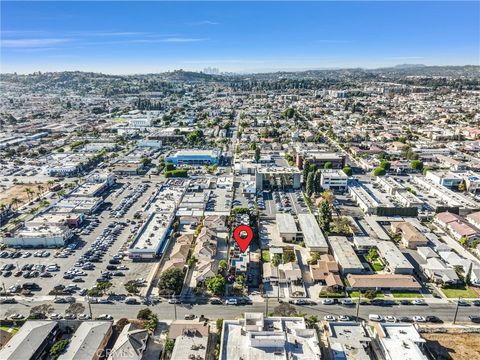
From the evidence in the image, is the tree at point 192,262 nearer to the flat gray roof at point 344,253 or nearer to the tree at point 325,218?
the flat gray roof at point 344,253

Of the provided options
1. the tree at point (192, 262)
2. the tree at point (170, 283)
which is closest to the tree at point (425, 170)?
the tree at point (192, 262)

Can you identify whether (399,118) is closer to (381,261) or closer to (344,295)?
(381,261)

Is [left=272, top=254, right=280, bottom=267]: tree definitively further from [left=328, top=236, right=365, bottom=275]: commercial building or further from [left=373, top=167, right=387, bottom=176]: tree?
[left=373, top=167, right=387, bottom=176]: tree

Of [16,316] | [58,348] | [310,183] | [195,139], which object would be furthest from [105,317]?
[195,139]

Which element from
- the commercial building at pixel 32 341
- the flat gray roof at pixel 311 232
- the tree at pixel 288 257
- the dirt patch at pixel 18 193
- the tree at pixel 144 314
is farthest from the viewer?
the dirt patch at pixel 18 193

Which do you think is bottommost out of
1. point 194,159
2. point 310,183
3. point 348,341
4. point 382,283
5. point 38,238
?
point 382,283

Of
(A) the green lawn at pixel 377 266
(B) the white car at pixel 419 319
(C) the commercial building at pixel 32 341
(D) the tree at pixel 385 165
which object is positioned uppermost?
(D) the tree at pixel 385 165

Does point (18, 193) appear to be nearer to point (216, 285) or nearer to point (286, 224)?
point (216, 285)
